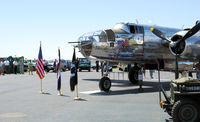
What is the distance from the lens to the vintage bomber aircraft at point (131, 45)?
1549cm

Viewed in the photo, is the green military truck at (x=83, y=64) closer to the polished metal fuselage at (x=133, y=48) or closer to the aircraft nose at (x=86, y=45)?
the polished metal fuselage at (x=133, y=48)

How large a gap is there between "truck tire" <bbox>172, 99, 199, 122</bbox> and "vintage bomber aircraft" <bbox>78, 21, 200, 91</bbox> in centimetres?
817

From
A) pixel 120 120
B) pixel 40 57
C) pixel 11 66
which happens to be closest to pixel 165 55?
pixel 40 57

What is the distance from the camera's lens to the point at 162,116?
320 inches

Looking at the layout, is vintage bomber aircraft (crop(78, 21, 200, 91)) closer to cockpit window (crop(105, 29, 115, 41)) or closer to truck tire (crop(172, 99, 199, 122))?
cockpit window (crop(105, 29, 115, 41))

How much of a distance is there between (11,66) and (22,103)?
29.5m

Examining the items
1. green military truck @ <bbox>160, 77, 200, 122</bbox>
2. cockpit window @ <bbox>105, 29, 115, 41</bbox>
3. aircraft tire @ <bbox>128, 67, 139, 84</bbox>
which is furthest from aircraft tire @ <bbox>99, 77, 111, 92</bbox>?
green military truck @ <bbox>160, 77, 200, 122</bbox>

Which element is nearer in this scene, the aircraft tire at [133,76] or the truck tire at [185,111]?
the truck tire at [185,111]

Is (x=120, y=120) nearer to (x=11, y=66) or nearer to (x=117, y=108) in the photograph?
(x=117, y=108)

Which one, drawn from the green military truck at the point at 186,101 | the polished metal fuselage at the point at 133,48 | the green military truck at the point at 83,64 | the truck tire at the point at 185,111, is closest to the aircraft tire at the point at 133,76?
the polished metal fuselage at the point at 133,48

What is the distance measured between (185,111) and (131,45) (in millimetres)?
9870

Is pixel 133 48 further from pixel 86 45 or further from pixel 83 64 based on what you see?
pixel 83 64

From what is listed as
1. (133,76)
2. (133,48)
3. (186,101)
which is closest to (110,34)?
(133,48)

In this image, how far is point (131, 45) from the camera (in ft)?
52.9
